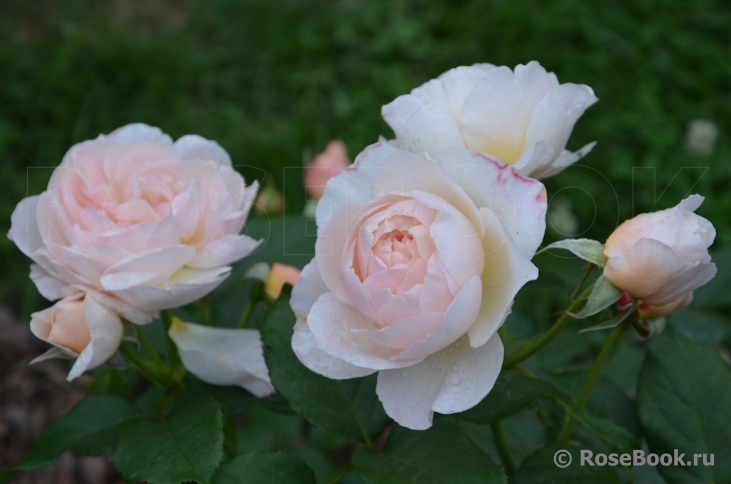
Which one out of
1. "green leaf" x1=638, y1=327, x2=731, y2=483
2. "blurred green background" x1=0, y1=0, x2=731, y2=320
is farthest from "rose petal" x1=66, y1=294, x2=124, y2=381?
"blurred green background" x1=0, y1=0, x2=731, y2=320

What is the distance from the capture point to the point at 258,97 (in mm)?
2344

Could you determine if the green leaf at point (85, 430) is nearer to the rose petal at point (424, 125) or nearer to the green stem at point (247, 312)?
the green stem at point (247, 312)

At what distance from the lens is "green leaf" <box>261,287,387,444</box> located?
61cm

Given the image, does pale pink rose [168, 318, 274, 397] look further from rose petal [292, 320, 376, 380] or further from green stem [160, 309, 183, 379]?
rose petal [292, 320, 376, 380]

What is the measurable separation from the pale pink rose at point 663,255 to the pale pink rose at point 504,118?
10cm

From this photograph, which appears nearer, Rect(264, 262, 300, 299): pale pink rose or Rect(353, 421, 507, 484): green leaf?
Rect(353, 421, 507, 484): green leaf

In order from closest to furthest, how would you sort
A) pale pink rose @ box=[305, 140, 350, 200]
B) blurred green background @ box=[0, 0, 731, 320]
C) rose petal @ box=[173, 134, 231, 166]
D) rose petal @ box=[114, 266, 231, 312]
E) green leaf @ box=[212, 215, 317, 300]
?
rose petal @ box=[114, 266, 231, 312], rose petal @ box=[173, 134, 231, 166], green leaf @ box=[212, 215, 317, 300], pale pink rose @ box=[305, 140, 350, 200], blurred green background @ box=[0, 0, 731, 320]

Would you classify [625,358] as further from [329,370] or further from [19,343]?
[19,343]

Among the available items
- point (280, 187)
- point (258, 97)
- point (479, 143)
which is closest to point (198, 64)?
point (258, 97)

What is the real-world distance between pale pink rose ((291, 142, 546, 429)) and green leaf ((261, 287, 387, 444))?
0.23 feet

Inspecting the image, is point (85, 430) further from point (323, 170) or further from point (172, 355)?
point (323, 170)

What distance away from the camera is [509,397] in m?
0.59

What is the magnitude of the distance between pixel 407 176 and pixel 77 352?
30 centimetres

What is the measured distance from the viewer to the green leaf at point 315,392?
24.0 inches
